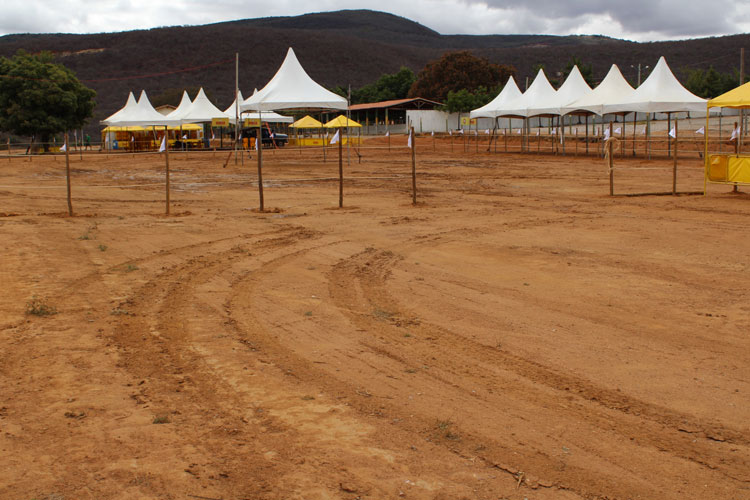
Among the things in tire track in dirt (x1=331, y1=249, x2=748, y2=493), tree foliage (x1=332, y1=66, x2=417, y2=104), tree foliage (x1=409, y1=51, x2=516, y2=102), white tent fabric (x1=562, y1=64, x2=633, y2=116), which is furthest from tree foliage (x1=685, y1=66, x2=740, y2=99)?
tire track in dirt (x1=331, y1=249, x2=748, y2=493)

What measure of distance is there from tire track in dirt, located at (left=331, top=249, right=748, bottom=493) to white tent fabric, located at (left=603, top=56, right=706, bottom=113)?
27.4 metres

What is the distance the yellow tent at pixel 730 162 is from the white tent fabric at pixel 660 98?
13152 mm

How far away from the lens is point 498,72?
81.5 meters

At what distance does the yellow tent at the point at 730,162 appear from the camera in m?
17.8

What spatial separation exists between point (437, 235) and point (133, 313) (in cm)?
654

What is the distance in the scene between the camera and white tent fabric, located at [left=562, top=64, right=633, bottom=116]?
113 ft

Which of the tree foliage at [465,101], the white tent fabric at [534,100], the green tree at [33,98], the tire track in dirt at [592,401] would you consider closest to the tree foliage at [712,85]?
the tree foliage at [465,101]

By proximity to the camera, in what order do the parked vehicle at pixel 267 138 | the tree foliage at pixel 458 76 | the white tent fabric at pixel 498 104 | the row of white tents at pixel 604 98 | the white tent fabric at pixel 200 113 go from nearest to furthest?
the row of white tents at pixel 604 98
the white tent fabric at pixel 498 104
the white tent fabric at pixel 200 113
the parked vehicle at pixel 267 138
the tree foliage at pixel 458 76

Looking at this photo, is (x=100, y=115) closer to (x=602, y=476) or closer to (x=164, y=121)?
(x=164, y=121)

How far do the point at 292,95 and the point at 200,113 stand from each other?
16.8 metres

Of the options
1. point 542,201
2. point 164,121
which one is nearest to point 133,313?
point 542,201

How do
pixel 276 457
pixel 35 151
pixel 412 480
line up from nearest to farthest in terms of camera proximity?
pixel 412 480
pixel 276 457
pixel 35 151

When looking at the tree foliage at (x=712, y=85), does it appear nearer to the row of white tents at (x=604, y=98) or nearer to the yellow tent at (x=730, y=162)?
the row of white tents at (x=604, y=98)

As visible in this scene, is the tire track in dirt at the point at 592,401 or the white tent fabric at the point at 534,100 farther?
the white tent fabric at the point at 534,100
